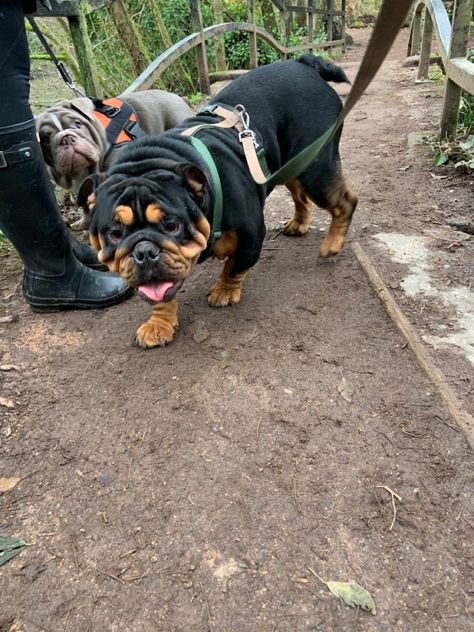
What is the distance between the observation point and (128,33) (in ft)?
28.1

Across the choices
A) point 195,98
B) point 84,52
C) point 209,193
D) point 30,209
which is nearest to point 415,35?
point 195,98

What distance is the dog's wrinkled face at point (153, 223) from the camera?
2260 mm

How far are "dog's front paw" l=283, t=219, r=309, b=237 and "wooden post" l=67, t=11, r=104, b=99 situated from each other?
2.49 metres

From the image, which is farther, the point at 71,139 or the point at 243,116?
the point at 71,139

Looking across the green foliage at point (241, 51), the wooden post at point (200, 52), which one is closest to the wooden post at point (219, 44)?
the wooden post at point (200, 52)

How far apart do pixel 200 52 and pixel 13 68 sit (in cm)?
659

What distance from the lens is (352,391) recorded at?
94.3 inches

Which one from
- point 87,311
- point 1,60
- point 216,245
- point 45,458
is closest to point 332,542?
point 45,458

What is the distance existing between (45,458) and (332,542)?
130cm

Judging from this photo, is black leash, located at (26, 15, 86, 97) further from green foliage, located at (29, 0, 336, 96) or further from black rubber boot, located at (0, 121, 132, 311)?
green foliage, located at (29, 0, 336, 96)

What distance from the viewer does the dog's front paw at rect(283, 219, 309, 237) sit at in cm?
405

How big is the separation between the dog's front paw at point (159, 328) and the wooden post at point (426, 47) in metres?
7.42

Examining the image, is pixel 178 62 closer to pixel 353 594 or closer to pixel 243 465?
pixel 243 465

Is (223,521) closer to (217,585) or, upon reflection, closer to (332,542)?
(217,585)
